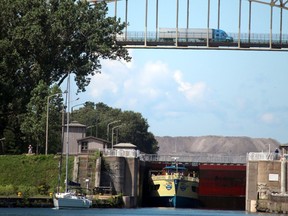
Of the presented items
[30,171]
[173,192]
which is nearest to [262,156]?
[173,192]

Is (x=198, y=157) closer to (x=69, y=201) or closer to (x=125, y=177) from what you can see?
(x=125, y=177)

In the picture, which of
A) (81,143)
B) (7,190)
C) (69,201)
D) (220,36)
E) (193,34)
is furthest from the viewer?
(193,34)

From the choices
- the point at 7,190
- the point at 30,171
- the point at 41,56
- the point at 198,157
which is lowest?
the point at 7,190

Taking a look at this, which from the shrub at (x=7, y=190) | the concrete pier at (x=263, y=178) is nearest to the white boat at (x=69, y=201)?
the shrub at (x=7, y=190)

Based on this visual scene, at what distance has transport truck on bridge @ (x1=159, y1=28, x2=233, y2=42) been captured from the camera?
164 meters

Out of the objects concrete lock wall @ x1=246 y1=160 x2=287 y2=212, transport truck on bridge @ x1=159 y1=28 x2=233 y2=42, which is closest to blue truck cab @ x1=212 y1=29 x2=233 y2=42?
transport truck on bridge @ x1=159 y1=28 x2=233 y2=42

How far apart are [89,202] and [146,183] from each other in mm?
32694

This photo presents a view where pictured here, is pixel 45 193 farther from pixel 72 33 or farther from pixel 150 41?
pixel 150 41

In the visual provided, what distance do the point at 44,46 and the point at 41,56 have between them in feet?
3.98

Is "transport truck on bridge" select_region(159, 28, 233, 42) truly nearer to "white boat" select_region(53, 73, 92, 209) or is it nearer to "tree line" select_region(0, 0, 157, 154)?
"tree line" select_region(0, 0, 157, 154)

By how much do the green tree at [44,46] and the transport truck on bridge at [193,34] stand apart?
21.4m

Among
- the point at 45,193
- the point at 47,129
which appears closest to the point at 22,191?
the point at 45,193

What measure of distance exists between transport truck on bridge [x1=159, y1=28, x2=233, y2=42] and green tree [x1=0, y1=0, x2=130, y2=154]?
2140 cm

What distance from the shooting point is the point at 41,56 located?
138 metres
